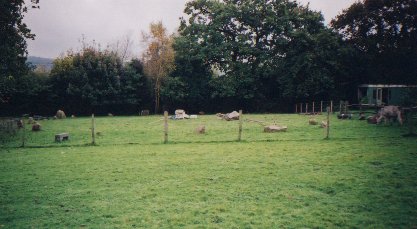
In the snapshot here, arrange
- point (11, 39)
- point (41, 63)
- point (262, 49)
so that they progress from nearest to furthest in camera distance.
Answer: point (11, 39), point (262, 49), point (41, 63)

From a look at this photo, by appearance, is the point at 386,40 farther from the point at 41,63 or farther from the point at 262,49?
the point at 41,63

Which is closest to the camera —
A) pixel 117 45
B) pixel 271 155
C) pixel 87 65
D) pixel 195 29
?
pixel 271 155

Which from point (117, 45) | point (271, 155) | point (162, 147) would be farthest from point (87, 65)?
point (271, 155)

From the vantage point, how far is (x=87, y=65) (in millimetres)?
44500

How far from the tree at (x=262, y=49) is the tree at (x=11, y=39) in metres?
23.8

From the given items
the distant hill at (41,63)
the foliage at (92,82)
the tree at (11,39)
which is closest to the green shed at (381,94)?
the foliage at (92,82)

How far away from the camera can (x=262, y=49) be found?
1887 inches

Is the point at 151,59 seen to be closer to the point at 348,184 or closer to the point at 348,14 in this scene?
the point at 348,14

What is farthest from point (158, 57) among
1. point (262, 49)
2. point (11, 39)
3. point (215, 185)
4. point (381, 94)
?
point (215, 185)

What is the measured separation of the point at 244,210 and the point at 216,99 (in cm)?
4154

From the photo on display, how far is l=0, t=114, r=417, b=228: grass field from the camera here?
667 centimetres

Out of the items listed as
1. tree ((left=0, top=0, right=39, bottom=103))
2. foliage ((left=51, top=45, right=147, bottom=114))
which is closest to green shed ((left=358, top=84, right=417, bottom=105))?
foliage ((left=51, top=45, right=147, bottom=114))

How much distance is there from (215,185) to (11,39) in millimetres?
22065

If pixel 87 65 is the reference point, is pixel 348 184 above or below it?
below
